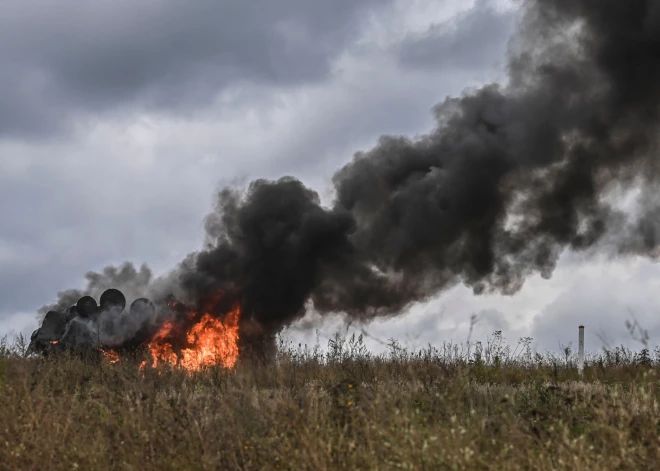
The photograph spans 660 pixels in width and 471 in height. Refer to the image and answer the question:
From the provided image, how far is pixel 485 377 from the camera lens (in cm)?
1622

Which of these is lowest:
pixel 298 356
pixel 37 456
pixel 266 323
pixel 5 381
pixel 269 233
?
pixel 37 456

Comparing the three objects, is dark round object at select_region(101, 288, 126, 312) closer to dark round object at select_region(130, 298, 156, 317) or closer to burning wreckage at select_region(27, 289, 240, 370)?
burning wreckage at select_region(27, 289, 240, 370)

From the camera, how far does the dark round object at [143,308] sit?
25609 millimetres

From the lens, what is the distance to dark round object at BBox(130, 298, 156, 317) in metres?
25.6

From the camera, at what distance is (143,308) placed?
25.8 m

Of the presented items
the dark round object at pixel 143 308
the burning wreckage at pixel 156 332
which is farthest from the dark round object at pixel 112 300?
the dark round object at pixel 143 308

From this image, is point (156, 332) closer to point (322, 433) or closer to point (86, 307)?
point (86, 307)

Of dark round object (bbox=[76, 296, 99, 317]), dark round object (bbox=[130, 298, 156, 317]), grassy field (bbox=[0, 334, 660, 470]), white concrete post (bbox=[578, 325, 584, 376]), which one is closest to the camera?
grassy field (bbox=[0, 334, 660, 470])

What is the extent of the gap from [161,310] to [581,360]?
46.4ft

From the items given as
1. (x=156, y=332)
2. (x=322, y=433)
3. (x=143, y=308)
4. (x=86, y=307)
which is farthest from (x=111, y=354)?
(x=322, y=433)

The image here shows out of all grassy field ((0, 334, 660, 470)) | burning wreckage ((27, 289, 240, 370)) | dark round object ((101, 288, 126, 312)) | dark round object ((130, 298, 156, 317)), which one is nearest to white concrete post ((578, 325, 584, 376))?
grassy field ((0, 334, 660, 470))

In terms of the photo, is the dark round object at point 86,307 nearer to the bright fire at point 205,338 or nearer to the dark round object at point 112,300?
the dark round object at point 112,300

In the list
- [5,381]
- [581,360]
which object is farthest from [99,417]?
[581,360]

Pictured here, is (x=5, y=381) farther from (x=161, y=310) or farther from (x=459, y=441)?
(x=161, y=310)
